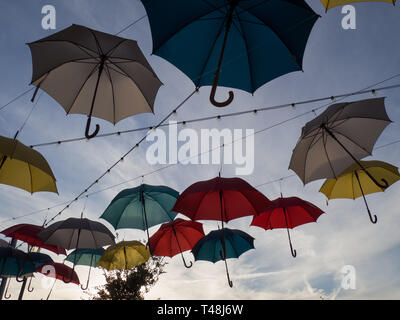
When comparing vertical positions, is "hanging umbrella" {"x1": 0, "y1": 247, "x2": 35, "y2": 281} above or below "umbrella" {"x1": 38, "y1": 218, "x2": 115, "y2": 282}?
below

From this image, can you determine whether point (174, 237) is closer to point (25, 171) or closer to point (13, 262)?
point (25, 171)

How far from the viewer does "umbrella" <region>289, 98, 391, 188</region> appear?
4469 mm

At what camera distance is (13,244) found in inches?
389

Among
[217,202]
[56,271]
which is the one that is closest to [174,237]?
[217,202]

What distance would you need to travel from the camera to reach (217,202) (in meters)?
5.33

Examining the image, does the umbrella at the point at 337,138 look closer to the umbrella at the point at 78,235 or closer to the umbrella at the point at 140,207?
the umbrella at the point at 140,207

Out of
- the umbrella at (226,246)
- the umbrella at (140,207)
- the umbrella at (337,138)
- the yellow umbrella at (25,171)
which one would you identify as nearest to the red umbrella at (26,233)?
the umbrella at (140,207)

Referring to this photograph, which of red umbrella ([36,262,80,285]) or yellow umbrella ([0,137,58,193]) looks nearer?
yellow umbrella ([0,137,58,193])

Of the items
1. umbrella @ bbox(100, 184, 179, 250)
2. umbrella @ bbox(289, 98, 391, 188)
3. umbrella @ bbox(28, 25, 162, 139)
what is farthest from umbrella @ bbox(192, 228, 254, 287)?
umbrella @ bbox(28, 25, 162, 139)

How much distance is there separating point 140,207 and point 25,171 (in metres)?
2.78

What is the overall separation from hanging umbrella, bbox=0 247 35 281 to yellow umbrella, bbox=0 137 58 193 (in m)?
3.45

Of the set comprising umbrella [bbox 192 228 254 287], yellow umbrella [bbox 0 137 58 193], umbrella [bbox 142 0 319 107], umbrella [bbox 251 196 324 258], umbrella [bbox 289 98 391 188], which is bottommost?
umbrella [bbox 192 228 254 287]

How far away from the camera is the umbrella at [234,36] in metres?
3.34

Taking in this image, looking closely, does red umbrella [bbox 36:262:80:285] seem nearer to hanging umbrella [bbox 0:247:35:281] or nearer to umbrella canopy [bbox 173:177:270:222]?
hanging umbrella [bbox 0:247:35:281]
